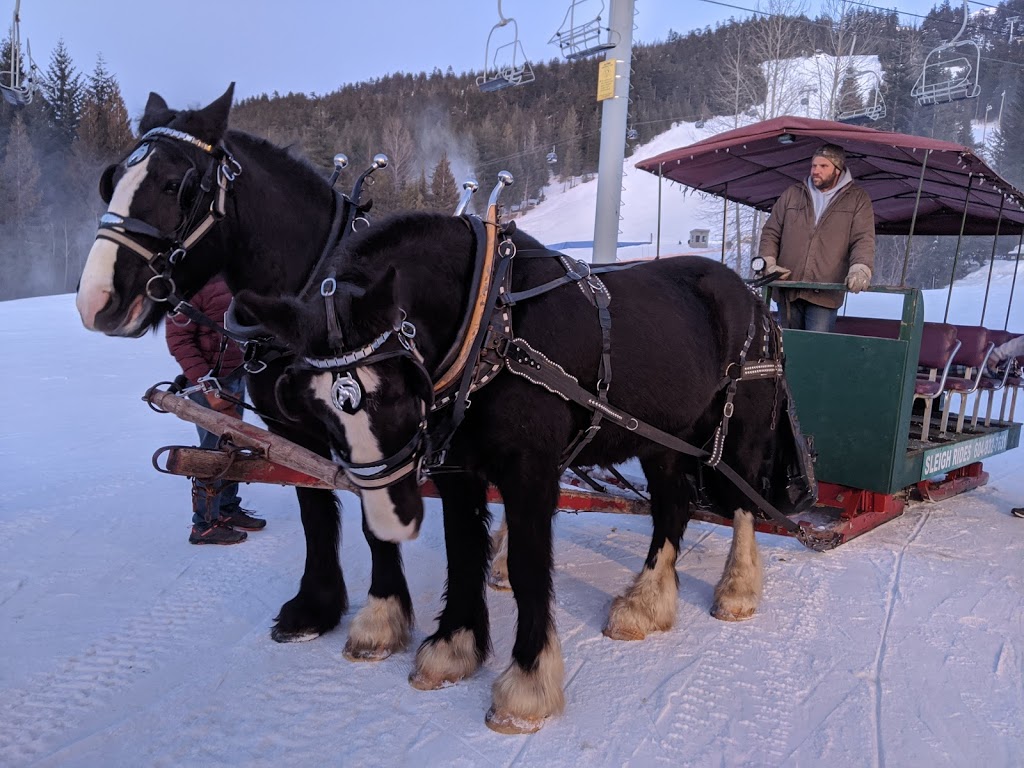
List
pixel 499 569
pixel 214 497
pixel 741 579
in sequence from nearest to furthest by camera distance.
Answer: pixel 741 579 → pixel 499 569 → pixel 214 497

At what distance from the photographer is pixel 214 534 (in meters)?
4.19

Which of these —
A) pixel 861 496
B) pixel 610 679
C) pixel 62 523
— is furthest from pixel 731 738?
pixel 62 523

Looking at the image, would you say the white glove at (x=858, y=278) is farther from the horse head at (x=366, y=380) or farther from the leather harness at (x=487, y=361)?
the horse head at (x=366, y=380)

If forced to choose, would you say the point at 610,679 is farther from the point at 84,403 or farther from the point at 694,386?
the point at 84,403

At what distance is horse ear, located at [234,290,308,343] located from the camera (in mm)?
1925

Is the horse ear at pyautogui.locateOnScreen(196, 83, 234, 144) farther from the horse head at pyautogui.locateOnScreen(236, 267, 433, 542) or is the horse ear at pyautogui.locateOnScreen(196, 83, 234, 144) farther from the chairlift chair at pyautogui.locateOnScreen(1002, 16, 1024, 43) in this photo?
the chairlift chair at pyautogui.locateOnScreen(1002, 16, 1024, 43)

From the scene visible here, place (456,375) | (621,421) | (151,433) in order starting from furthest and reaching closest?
(151,433)
(621,421)
(456,375)

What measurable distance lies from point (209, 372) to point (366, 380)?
71.1 inches

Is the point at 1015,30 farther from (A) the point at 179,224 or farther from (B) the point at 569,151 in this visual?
(A) the point at 179,224

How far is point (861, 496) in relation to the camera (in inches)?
178

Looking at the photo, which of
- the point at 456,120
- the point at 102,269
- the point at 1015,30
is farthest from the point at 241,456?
the point at 1015,30

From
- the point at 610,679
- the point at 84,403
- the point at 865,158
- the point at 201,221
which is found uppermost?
the point at 865,158

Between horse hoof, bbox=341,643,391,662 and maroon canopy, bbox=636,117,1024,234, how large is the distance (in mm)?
3569

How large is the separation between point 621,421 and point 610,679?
1033 mm
